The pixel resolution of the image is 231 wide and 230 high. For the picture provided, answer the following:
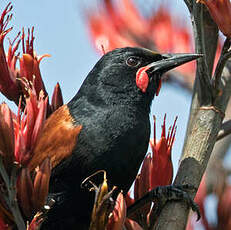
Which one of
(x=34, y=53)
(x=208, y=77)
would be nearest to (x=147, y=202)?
(x=208, y=77)

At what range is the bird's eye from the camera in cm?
309

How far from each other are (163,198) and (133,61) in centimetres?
101

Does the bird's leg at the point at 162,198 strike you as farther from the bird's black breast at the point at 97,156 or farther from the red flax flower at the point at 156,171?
the bird's black breast at the point at 97,156

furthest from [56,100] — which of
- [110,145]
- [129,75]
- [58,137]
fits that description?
[129,75]

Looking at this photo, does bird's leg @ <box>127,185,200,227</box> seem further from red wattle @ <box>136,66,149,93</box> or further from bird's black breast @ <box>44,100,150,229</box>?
red wattle @ <box>136,66,149,93</box>

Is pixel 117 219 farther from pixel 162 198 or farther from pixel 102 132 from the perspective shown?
pixel 102 132

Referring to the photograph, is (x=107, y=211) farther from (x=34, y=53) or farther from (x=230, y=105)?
(x=230, y=105)

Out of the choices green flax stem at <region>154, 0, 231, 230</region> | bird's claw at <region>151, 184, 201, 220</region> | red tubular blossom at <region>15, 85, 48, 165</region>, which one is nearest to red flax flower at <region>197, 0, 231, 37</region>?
green flax stem at <region>154, 0, 231, 230</region>

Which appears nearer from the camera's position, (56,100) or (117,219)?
(117,219)

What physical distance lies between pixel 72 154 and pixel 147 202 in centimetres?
43

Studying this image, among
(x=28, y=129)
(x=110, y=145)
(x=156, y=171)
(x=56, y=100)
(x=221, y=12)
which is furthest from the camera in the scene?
(x=56, y=100)

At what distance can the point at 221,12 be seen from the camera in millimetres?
2219

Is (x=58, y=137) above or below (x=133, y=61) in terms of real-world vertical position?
below

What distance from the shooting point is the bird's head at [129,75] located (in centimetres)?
303
